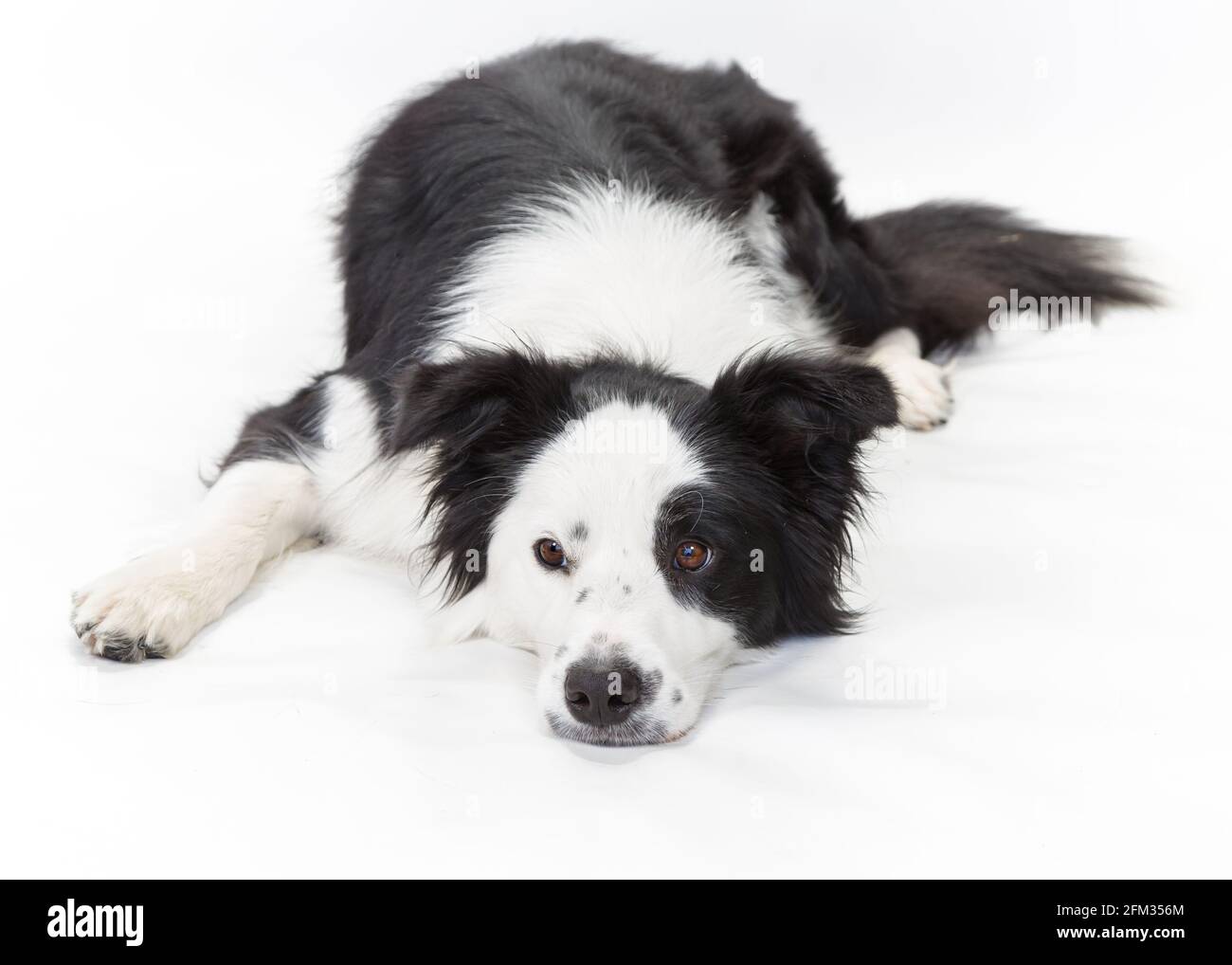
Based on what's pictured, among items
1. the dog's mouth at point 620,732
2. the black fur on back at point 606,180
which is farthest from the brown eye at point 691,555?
the black fur on back at point 606,180

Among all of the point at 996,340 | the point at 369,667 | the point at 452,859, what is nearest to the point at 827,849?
the point at 452,859

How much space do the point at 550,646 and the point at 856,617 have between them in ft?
3.14

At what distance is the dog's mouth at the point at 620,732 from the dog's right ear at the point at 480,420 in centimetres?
69

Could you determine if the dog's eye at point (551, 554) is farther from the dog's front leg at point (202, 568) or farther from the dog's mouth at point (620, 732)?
the dog's front leg at point (202, 568)

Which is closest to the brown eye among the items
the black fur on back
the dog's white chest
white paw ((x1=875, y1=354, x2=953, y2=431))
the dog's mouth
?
the dog's mouth

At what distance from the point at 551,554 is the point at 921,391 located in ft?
7.68

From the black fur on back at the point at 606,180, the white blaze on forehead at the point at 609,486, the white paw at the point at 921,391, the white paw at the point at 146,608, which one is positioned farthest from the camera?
the white paw at the point at 921,391

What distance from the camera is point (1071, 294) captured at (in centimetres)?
654

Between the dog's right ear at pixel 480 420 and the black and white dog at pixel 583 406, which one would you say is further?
the dog's right ear at pixel 480 420

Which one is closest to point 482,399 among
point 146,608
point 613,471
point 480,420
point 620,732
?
point 480,420

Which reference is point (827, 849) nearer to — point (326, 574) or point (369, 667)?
point (369, 667)

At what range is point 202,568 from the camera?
4062mm

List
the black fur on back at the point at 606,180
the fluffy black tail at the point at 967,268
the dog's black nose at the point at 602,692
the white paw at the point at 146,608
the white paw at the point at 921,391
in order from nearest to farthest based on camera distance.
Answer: the dog's black nose at the point at 602,692 → the white paw at the point at 146,608 → the black fur on back at the point at 606,180 → the white paw at the point at 921,391 → the fluffy black tail at the point at 967,268

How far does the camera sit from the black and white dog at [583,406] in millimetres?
3533
